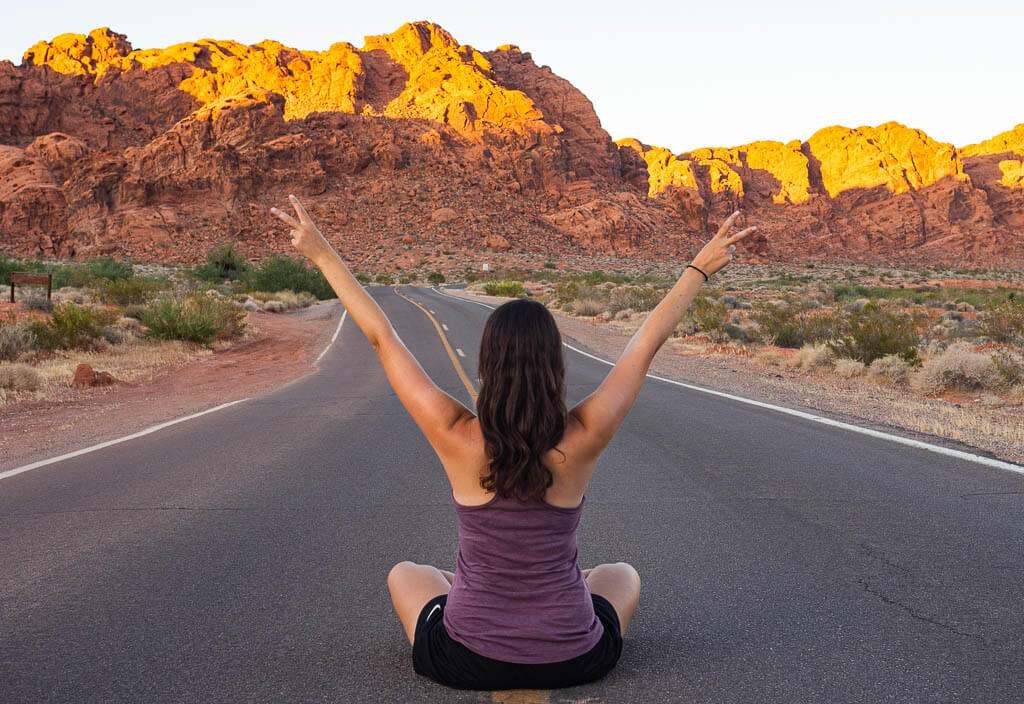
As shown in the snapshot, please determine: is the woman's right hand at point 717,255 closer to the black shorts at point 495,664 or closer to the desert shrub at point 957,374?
the black shorts at point 495,664

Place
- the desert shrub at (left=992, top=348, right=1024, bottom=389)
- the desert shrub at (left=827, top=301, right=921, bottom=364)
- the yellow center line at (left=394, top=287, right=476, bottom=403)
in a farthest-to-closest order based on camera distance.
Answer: the desert shrub at (left=827, top=301, right=921, bottom=364) → the yellow center line at (left=394, top=287, right=476, bottom=403) → the desert shrub at (left=992, top=348, right=1024, bottom=389)

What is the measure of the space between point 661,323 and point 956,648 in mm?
2045

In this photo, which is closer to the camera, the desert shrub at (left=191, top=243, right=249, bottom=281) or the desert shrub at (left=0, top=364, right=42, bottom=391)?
the desert shrub at (left=0, top=364, right=42, bottom=391)

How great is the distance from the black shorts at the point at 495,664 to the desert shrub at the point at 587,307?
3062 centimetres

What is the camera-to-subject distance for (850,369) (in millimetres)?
14758

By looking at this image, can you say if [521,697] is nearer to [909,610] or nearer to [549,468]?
[549,468]

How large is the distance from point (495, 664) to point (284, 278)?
46.5 m

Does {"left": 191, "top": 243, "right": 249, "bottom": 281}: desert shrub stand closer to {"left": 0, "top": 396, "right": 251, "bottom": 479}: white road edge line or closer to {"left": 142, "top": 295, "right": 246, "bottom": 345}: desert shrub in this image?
{"left": 142, "top": 295, "right": 246, "bottom": 345}: desert shrub

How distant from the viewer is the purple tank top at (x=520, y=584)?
2.58m

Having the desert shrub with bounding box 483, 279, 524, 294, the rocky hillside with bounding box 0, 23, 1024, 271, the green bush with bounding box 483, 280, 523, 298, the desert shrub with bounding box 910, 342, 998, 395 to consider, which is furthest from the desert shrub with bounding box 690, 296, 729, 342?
the rocky hillside with bounding box 0, 23, 1024, 271

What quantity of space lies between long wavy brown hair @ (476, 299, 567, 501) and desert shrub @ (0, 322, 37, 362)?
52.2 ft

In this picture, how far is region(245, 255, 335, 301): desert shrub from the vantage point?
4575cm

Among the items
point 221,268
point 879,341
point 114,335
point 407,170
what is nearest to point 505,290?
point 221,268

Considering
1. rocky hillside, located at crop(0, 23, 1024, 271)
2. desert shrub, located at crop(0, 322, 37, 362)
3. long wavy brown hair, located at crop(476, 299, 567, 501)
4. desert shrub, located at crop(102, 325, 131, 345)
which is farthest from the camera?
rocky hillside, located at crop(0, 23, 1024, 271)
